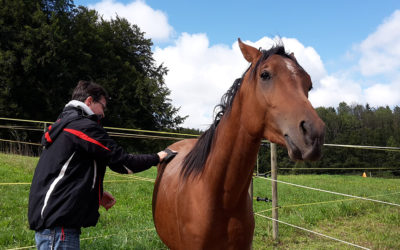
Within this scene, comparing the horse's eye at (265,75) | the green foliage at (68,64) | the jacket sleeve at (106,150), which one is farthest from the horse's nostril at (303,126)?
the green foliage at (68,64)

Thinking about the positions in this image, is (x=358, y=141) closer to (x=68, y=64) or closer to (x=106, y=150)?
(x=68, y=64)

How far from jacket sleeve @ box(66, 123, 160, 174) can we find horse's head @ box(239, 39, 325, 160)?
0.85 metres

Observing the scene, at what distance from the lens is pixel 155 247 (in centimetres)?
390

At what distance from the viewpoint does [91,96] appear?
2029mm

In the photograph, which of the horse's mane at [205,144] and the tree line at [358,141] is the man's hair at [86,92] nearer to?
the horse's mane at [205,144]

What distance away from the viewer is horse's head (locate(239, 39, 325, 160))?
1.31 m

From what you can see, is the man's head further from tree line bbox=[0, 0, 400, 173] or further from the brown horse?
tree line bbox=[0, 0, 400, 173]

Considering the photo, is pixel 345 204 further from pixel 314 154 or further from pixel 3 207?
pixel 3 207

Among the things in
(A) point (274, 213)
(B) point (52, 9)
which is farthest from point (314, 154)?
(B) point (52, 9)

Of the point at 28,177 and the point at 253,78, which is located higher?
the point at 253,78

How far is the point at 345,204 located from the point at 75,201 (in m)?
6.84

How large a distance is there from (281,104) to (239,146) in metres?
0.47

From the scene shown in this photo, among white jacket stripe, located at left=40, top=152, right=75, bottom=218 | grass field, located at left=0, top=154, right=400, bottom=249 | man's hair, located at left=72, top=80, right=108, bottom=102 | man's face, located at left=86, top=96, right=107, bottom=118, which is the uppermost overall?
man's hair, located at left=72, top=80, right=108, bottom=102

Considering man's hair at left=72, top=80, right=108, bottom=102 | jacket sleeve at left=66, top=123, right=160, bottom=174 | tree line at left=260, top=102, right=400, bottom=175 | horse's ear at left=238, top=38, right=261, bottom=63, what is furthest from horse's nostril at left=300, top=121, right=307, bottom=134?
tree line at left=260, top=102, right=400, bottom=175
